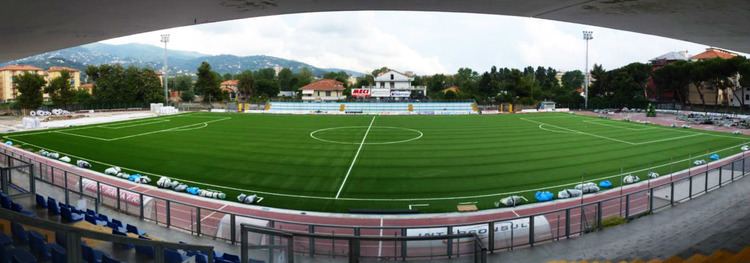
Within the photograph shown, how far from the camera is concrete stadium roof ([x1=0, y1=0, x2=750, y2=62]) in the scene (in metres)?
6.89

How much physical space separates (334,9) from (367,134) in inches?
1251

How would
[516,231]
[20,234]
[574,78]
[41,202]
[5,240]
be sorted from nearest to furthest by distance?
[5,240] < [20,234] < [516,231] < [41,202] < [574,78]

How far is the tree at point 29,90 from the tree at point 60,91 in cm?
559

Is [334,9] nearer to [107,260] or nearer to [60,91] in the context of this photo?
[107,260]

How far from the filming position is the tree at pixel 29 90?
2363 inches

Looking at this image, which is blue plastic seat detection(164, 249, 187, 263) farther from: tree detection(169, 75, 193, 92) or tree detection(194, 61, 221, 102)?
tree detection(169, 75, 193, 92)

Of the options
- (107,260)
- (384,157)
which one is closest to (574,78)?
(384,157)

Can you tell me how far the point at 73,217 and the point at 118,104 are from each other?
245 feet

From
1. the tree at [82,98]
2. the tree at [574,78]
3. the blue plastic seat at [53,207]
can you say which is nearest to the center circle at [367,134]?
the blue plastic seat at [53,207]

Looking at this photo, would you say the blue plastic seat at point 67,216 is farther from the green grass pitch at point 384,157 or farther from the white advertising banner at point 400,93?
the white advertising banner at point 400,93

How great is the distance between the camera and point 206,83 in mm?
88125

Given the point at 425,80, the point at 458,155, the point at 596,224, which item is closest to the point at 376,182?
the point at 458,155

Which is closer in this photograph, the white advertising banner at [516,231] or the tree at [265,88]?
the white advertising banner at [516,231]

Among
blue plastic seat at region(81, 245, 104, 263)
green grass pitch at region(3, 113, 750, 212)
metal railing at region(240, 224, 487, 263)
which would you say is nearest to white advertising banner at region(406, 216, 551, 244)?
metal railing at region(240, 224, 487, 263)
